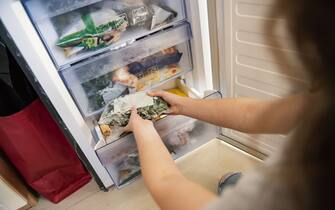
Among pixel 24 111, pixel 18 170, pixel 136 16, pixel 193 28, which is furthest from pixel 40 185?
pixel 193 28

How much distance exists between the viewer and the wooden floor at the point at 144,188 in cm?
116

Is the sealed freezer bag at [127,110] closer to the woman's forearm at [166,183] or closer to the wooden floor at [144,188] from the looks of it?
the woman's forearm at [166,183]

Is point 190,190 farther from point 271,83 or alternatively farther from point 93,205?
point 93,205

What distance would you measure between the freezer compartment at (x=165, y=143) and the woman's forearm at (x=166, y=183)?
29 centimetres

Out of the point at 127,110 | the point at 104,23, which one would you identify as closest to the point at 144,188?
the point at 127,110

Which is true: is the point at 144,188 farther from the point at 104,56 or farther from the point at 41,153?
the point at 104,56

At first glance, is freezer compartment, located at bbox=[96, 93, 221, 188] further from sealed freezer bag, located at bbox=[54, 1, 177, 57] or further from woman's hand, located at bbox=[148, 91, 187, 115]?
sealed freezer bag, located at bbox=[54, 1, 177, 57]

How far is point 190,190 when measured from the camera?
1.79 ft

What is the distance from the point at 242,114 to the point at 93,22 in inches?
21.6

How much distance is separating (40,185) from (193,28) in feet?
3.07

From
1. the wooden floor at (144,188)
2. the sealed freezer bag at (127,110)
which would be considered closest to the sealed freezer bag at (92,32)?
the sealed freezer bag at (127,110)

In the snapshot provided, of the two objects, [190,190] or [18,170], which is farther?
[18,170]

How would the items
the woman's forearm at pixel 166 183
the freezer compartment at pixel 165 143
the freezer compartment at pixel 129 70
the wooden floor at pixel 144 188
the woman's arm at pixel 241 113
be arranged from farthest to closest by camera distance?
1. the wooden floor at pixel 144 188
2. the freezer compartment at pixel 165 143
3. the freezer compartment at pixel 129 70
4. the woman's arm at pixel 241 113
5. the woman's forearm at pixel 166 183

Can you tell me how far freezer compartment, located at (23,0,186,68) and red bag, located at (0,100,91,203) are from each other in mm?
299
